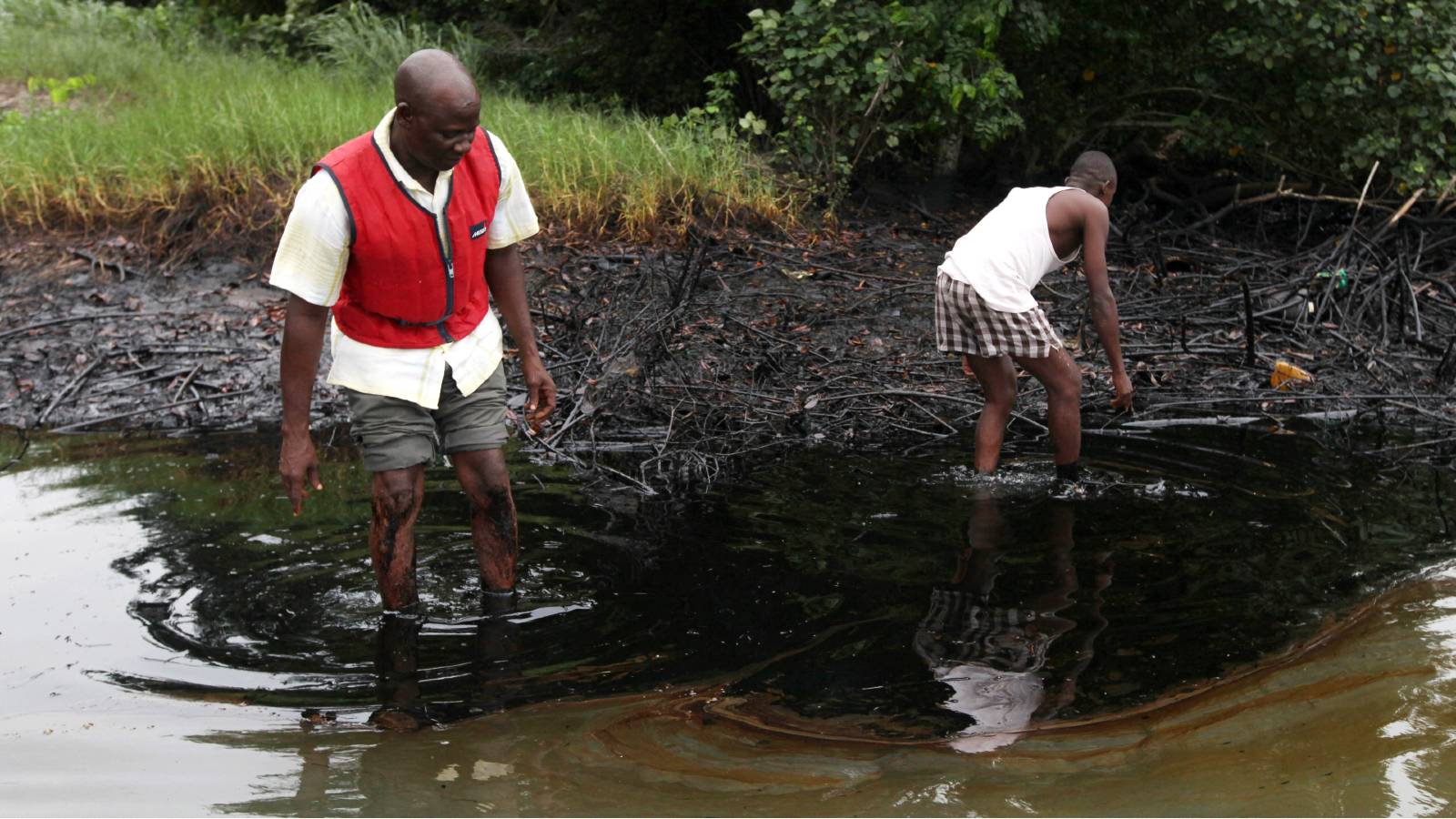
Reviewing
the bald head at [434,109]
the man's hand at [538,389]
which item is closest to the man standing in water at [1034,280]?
the man's hand at [538,389]

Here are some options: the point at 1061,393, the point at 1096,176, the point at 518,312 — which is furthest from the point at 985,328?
the point at 518,312

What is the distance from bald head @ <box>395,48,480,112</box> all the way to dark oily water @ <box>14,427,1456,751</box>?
1.67 meters

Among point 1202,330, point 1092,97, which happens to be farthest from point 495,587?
point 1092,97

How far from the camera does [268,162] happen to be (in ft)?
30.2

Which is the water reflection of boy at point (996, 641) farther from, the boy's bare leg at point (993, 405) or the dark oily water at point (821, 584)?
the boy's bare leg at point (993, 405)

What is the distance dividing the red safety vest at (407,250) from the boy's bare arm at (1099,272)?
2.57 meters

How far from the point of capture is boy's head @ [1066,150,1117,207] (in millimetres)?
5582

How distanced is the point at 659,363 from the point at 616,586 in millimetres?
2323

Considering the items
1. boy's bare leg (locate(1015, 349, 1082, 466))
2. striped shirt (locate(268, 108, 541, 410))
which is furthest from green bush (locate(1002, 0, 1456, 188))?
striped shirt (locate(268, 108, 541, 410))

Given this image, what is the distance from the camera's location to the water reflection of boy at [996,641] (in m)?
3.71

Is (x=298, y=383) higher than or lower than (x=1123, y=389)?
higher

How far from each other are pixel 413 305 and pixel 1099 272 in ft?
9.43

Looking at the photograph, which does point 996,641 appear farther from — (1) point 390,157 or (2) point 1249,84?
(2) point 1249,84

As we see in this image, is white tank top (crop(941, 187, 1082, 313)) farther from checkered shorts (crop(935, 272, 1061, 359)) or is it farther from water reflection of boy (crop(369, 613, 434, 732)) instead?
water reflection of boy (crop(369, 613, 434, 732))
